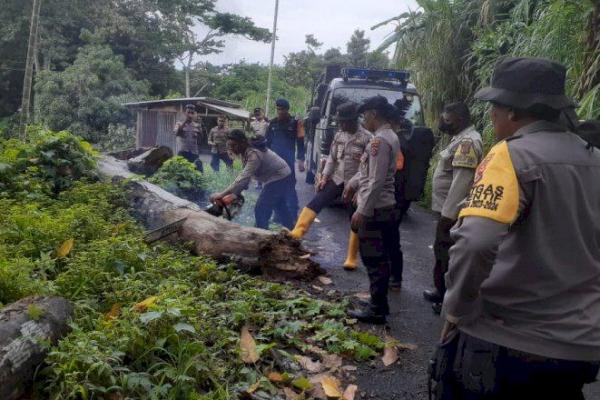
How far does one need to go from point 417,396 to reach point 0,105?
32.3 metres

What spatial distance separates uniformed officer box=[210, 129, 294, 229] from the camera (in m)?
6.50

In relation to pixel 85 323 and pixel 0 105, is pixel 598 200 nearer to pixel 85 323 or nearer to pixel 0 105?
pixel 85 323

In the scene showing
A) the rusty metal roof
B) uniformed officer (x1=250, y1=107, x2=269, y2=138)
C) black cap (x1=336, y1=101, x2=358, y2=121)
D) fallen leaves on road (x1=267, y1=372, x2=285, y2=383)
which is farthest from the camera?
the rusty metal roof

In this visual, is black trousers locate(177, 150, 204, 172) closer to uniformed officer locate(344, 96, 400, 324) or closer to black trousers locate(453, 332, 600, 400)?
uniformed officer locate(344, 96, 400, 324)

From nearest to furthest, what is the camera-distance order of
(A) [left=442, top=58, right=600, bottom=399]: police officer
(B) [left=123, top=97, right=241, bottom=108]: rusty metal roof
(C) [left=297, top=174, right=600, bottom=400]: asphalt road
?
(A) [left=442, top=58, right=600, bottom=399]: police officer
(C) [left=297, top=174, right=600, bottom=400]: asphalt road
(B) [left=123, top=97, right=241, bottom=108]: rusty metal roof

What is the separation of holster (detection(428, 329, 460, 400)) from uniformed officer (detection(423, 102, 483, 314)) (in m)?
2.40

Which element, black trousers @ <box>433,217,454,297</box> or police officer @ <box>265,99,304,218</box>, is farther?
police officer @ <box>265,99,304,218</box>

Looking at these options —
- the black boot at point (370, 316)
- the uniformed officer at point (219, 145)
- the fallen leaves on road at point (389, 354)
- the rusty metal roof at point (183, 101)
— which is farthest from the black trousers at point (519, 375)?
the rusty metal roof at point (183, 101)

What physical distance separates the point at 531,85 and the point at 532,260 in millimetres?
643

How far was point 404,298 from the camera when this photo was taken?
537 centimetres

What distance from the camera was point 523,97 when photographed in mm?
1953

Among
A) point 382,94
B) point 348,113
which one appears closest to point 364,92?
point 382,94

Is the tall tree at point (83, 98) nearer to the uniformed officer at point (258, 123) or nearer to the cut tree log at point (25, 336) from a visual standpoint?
the uniformed officer at point (258, 123)

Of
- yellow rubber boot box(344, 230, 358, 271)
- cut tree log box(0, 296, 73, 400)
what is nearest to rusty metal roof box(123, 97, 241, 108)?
yellow rubber boot box(344, 230, 358, 271)
